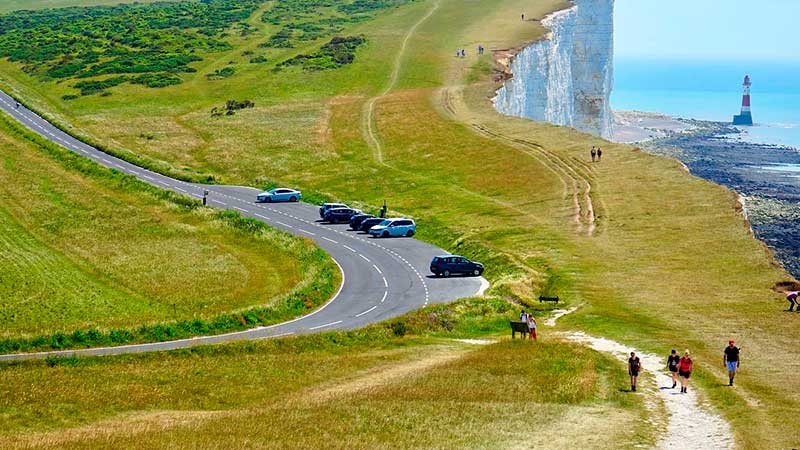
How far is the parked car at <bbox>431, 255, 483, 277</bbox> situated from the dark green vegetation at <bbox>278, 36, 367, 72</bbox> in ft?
289

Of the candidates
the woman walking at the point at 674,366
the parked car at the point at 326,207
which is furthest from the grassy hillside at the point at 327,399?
the parked car at the point at 326,207

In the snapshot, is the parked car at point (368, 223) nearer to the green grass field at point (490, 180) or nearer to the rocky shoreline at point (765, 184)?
the green grass field at point (490, 180)

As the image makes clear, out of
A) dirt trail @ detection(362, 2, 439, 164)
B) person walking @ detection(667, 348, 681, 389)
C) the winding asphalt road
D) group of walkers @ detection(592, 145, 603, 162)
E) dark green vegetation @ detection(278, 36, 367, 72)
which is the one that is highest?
dark green vegetation @ detection(278, 36, 367, 72)

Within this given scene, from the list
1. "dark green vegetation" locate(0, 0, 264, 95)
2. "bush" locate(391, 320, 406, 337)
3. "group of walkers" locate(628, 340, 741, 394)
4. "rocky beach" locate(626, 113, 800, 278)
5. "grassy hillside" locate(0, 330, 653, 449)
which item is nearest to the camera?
"grassy hillside" locate(0, 330, 653, 449)

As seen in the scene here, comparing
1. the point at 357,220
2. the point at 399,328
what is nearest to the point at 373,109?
the point at 357,220

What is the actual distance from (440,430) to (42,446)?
12.0 metres

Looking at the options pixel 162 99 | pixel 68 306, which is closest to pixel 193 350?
pixel 68 306

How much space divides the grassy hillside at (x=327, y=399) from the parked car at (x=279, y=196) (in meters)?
47.2

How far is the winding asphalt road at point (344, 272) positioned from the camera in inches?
2180

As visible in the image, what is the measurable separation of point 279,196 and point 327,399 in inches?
2338

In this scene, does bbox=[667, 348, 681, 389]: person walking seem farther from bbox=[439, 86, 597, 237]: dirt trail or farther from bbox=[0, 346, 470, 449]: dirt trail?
bbox=[439, 86, 597, 237]: dirt trail

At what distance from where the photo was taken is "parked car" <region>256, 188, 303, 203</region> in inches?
3853

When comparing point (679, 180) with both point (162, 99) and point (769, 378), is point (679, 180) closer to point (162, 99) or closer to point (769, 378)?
point (769, 378)

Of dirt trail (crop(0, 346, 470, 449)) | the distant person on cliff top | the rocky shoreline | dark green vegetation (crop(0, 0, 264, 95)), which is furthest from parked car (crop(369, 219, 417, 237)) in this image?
dark green vegetation (crop(0, 0, 264, 95))
